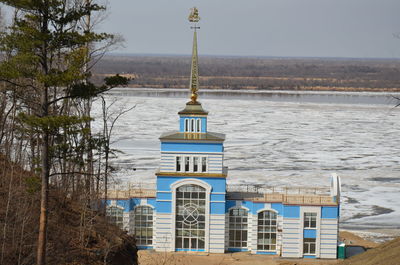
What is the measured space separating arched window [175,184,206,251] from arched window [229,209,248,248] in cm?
143

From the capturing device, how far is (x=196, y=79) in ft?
120

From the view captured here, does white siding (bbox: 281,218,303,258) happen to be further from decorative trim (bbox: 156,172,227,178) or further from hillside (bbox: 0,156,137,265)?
hillside (bbox: 0,156,137,265)

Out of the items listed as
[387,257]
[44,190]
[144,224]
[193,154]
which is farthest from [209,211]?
[44,190]

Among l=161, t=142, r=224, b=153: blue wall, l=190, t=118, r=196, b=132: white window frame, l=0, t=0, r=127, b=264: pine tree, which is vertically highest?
l=0, t=0, r=127, b=264: pine tree

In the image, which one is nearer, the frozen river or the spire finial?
the spire finial

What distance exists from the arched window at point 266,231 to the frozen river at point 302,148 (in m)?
6.23

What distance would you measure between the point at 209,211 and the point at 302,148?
101 ft

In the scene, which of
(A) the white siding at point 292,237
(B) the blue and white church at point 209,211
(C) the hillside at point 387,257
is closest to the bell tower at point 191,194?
(B) the blue and white church at point 209,211

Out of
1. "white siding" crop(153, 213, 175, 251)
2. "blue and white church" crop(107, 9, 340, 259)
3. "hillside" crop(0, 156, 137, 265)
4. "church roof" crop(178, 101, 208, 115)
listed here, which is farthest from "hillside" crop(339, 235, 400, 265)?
"church roof" crop(178, 101, 208, 115)

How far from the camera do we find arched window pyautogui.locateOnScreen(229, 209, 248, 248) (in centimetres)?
3500

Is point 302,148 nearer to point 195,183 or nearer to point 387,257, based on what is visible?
point 195,183

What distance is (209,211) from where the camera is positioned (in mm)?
34625

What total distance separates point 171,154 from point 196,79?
449cm

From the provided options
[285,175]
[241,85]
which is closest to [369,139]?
[285,175]
